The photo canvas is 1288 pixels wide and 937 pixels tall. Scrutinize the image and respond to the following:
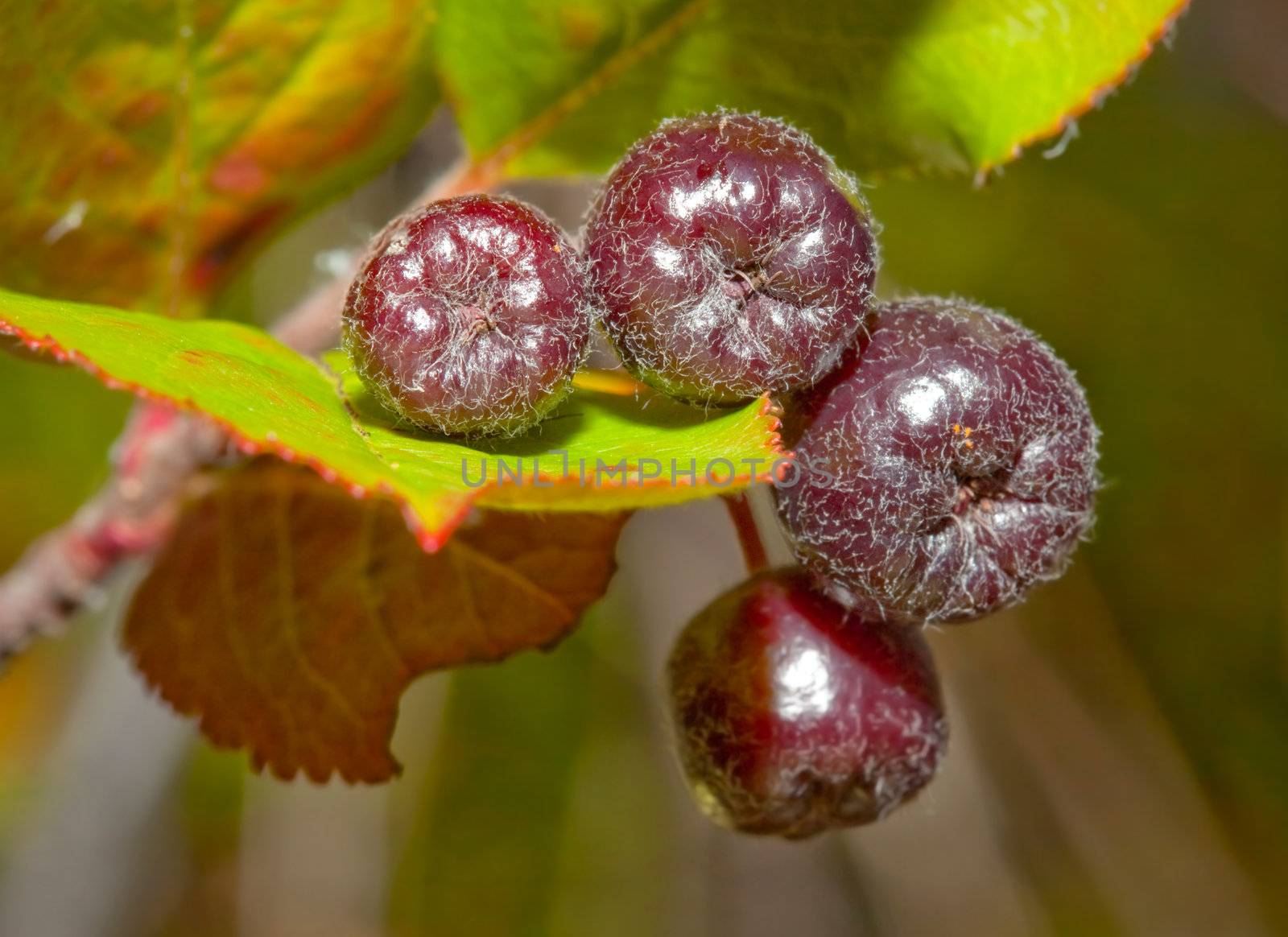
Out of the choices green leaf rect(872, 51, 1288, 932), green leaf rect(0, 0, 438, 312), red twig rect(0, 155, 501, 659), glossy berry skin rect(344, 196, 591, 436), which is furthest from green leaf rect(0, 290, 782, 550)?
green leaf rect(872, 51, 1288, 932)

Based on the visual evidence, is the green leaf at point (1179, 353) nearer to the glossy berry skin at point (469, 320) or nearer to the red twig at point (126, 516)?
the red twig at point (126, 516)

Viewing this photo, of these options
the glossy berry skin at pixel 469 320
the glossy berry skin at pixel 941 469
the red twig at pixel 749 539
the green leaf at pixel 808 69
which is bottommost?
the red twig at pixel 749 539

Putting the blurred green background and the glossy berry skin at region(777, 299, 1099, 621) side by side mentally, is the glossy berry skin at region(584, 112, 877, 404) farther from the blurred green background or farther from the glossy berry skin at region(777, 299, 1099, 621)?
the blurred green background

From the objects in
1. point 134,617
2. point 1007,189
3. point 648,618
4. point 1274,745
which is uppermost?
point 134,617

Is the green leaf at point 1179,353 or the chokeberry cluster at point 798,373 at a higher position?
the chokeberry cluster at point 798,373

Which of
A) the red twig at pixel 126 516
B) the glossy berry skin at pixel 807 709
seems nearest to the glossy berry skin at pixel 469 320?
the glossy berry skin at pixel 807 709

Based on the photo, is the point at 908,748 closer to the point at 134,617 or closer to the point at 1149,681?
the point at 134,617

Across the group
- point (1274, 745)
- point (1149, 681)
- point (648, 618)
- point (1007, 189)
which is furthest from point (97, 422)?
point (1274, 745)
